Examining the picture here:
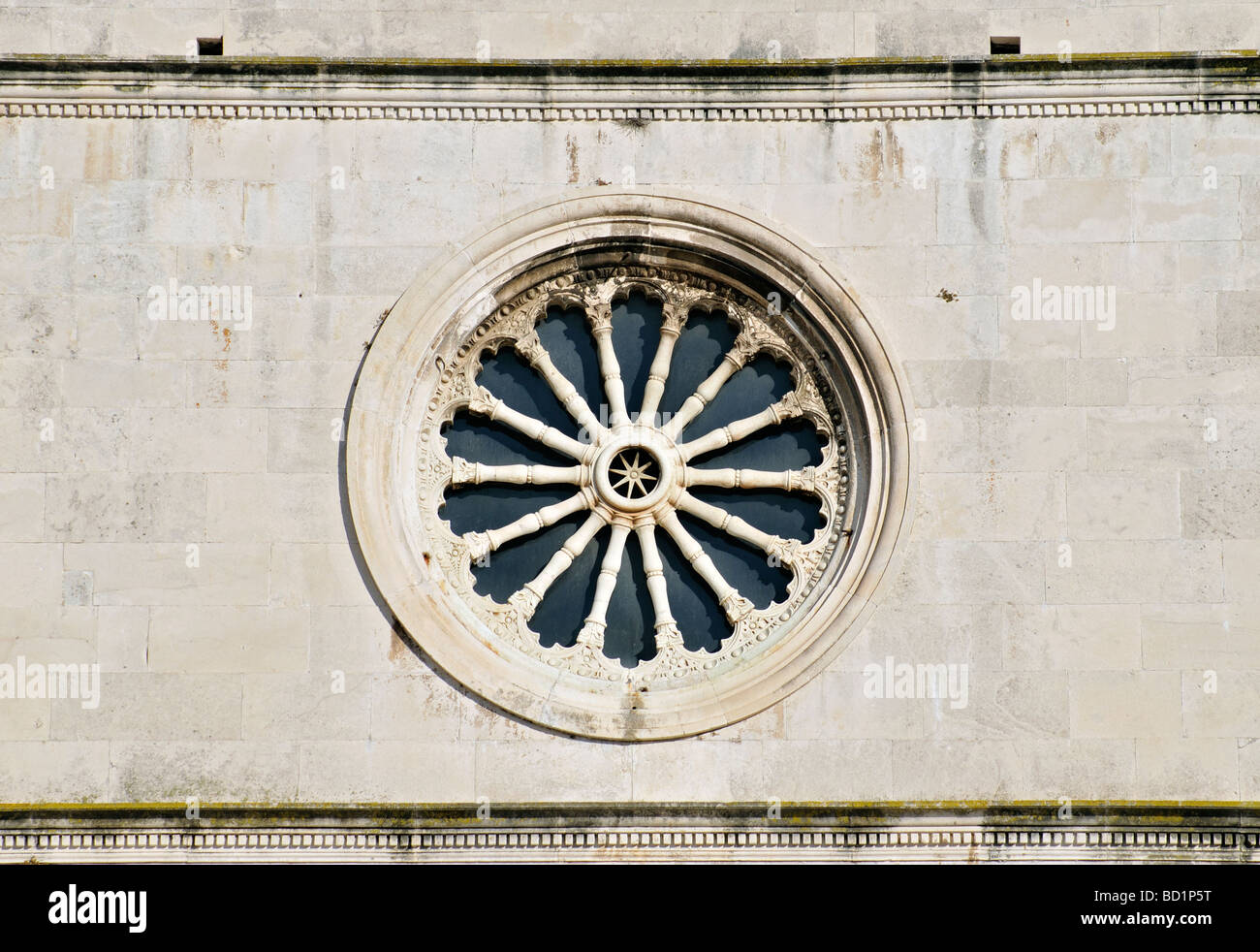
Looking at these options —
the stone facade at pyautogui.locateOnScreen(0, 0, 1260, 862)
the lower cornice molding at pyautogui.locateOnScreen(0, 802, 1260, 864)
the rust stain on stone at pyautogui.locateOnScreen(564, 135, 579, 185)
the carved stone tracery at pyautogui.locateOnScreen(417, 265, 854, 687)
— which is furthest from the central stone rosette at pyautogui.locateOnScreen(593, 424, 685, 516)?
the lower cornice molding at pyautogui.locateOnScreen(0, 802, 1260, 864)

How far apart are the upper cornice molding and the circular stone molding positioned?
36.2 inches

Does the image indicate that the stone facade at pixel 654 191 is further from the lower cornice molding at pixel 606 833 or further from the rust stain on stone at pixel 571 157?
the lower cornice molding at pixel 606 833

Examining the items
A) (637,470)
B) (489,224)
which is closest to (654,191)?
(489,224)

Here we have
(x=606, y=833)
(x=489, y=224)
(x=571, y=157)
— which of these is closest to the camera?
(x=606, y=833)

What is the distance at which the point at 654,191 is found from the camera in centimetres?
1884

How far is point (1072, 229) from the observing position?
1884cm

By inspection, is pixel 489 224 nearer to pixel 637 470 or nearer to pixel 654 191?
pixel 654 191

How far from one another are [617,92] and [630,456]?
3.10 m

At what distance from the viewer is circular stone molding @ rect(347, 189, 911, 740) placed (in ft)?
59.8

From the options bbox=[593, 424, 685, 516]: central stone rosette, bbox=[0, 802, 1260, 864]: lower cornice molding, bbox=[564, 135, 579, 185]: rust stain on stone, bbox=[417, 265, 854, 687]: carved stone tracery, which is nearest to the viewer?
bbox=[0, 802, 1260, 864]: lower cornice molding

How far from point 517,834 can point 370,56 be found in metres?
6.79

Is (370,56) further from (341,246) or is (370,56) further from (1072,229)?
(1072,229)

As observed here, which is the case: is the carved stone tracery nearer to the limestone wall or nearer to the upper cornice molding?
→ the limestone wall

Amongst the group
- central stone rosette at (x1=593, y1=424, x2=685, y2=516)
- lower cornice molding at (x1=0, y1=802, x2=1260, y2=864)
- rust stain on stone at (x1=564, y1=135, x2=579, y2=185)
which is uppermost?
rust stain on stone at (x1=564, y1=135, x2=579, y2=185)
